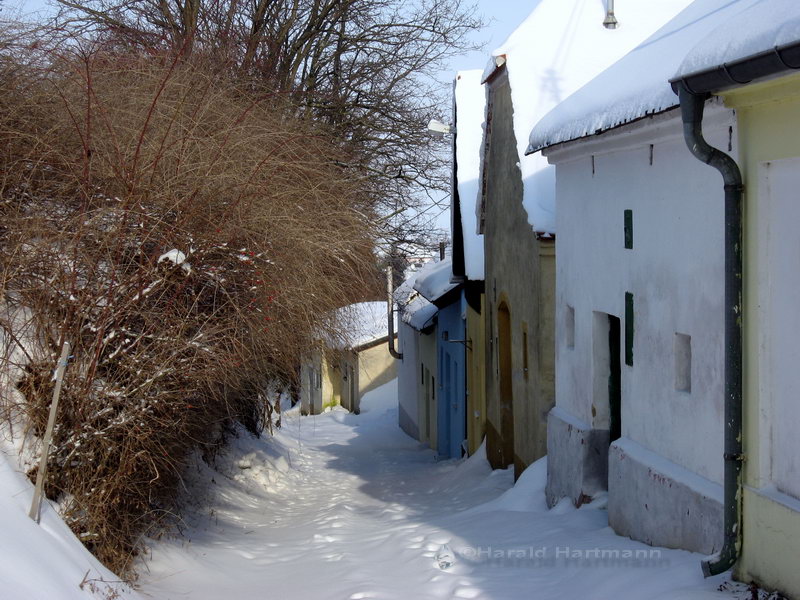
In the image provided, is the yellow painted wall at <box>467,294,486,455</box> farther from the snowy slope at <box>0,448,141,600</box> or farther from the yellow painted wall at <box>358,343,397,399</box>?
the yellow painted wall at <box>358,343,397,399</box>

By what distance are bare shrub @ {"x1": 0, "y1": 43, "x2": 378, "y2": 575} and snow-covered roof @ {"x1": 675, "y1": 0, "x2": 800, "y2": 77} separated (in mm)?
3543

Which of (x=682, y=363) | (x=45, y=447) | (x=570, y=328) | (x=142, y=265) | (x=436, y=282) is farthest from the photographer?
(x=436, y=282)

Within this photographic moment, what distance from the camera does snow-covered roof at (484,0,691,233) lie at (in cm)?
1233

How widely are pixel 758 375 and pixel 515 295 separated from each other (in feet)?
24.3

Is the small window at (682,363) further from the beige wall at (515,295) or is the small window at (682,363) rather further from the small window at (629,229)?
the beige wall at (515,295)

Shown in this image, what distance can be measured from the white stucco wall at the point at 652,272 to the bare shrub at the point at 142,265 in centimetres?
211

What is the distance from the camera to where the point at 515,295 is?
12.2m

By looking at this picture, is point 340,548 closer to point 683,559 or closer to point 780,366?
point 683,559

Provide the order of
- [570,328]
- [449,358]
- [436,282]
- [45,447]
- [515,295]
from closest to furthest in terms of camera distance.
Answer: [45,447]
[570,328]
[515,295]
[449,358]
[436,282]

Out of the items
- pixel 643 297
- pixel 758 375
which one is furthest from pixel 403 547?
pixel 758 375

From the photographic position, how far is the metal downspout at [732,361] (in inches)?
195

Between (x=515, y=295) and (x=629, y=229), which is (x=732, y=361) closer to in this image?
(x=629, y=229)

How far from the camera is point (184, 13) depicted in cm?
1719

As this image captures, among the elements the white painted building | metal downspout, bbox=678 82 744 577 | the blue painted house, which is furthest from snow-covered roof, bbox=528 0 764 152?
the blue painted house
